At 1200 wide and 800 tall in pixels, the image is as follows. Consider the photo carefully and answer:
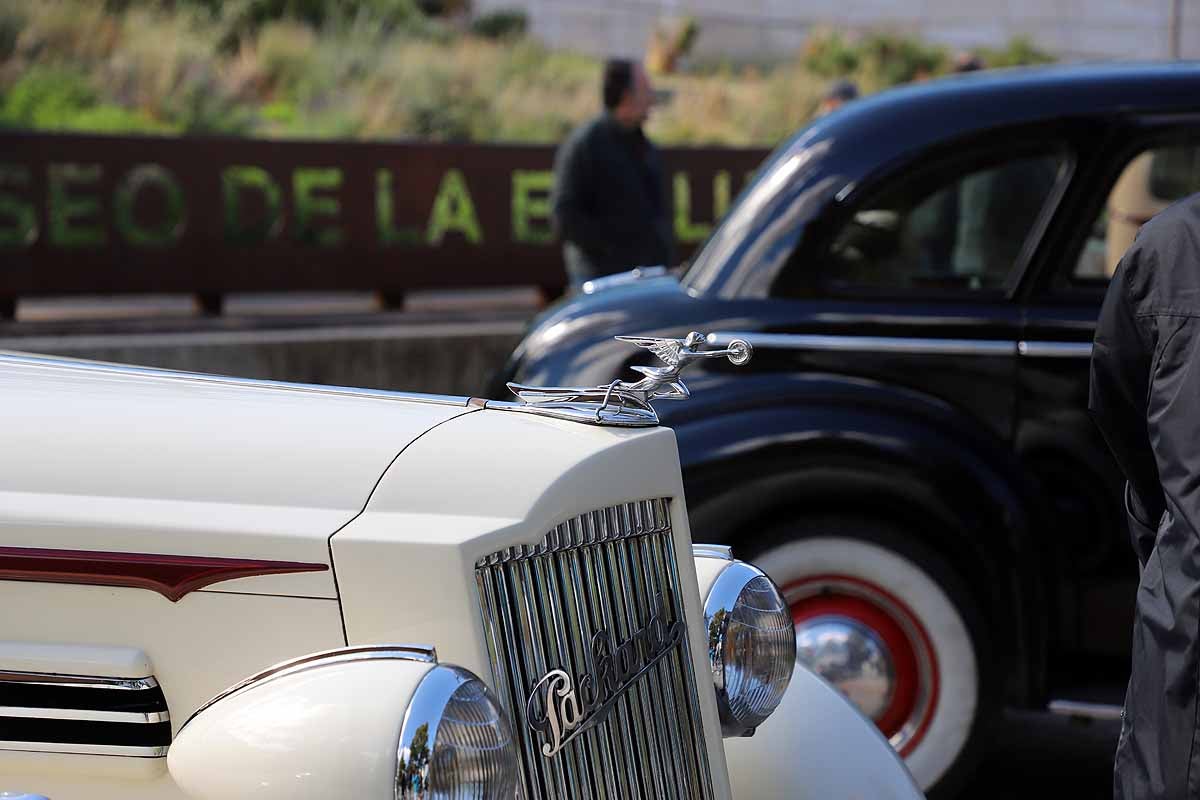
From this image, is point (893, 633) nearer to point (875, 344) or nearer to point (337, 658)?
point (875, 344)

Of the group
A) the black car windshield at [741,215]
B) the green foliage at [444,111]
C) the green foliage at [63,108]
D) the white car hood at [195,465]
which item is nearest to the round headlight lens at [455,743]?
the white car hood at [195,465]

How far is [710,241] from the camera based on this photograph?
13.9 feet

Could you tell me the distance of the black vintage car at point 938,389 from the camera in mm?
3660

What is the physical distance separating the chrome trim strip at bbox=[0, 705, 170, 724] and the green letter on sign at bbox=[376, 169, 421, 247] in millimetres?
8642

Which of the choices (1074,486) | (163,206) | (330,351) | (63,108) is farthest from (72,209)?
(63,108)

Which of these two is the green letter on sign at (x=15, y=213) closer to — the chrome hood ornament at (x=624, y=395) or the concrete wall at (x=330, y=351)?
the concrete wall at (x=330, y=351)

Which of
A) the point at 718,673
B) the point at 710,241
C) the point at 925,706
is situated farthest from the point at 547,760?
the point at 710,241

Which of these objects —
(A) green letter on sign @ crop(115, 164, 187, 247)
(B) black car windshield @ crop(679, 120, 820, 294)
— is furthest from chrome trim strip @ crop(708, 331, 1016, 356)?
(A) green letter on sign @ crop(115, 164, 187, 247)

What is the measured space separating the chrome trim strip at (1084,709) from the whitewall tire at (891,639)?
207 millimetres

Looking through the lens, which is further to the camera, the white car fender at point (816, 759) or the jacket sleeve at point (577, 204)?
the jacket sleeve at point (577, 204)

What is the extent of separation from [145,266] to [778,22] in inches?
1086

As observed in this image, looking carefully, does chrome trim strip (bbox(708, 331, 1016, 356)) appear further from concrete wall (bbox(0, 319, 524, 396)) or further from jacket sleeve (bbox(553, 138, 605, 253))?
concrete wall (bbox(0, 319, 524, 396))

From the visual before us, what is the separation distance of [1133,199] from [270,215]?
689cm

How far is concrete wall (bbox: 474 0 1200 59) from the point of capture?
3425 cm
